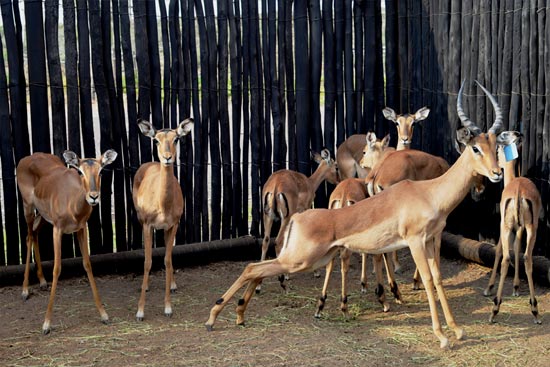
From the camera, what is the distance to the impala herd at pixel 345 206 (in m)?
7.45

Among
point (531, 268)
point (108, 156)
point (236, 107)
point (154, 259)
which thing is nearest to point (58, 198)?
point (108, 156)

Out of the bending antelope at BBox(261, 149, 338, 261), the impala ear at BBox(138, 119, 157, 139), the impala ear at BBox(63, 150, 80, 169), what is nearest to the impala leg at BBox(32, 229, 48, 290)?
the impala ear at BBox(63, 150, 80, 169)

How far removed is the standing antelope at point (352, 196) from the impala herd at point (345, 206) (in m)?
0.01

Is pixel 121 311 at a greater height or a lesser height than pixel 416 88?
lesser

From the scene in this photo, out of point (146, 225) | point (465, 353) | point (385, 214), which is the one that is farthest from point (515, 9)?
point (146, 225)

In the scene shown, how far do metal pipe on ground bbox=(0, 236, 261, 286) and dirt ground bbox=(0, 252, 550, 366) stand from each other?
0.12m

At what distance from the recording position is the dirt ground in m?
7.11

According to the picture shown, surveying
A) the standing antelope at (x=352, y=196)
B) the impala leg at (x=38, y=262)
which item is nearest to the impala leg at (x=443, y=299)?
the standing antelope at (x=352, y=196)

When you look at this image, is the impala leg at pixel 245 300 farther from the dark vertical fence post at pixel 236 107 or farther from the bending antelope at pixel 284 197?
the dark vertical fence post at pixel 236 107

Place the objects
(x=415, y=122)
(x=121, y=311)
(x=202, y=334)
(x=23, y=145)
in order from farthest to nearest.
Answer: (x=415, y=122) < (x=23, y=145) < (x=121, y=311) < (x=202, y=334)

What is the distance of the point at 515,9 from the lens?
8.84 meters

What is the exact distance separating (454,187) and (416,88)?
10.9 feet

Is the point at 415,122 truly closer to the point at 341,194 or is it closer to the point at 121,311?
the point at 341,194

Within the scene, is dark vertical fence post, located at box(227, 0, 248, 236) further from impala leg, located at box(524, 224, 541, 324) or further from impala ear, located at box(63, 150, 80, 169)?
impala leg, located at box(524, 224, 541, 324)
